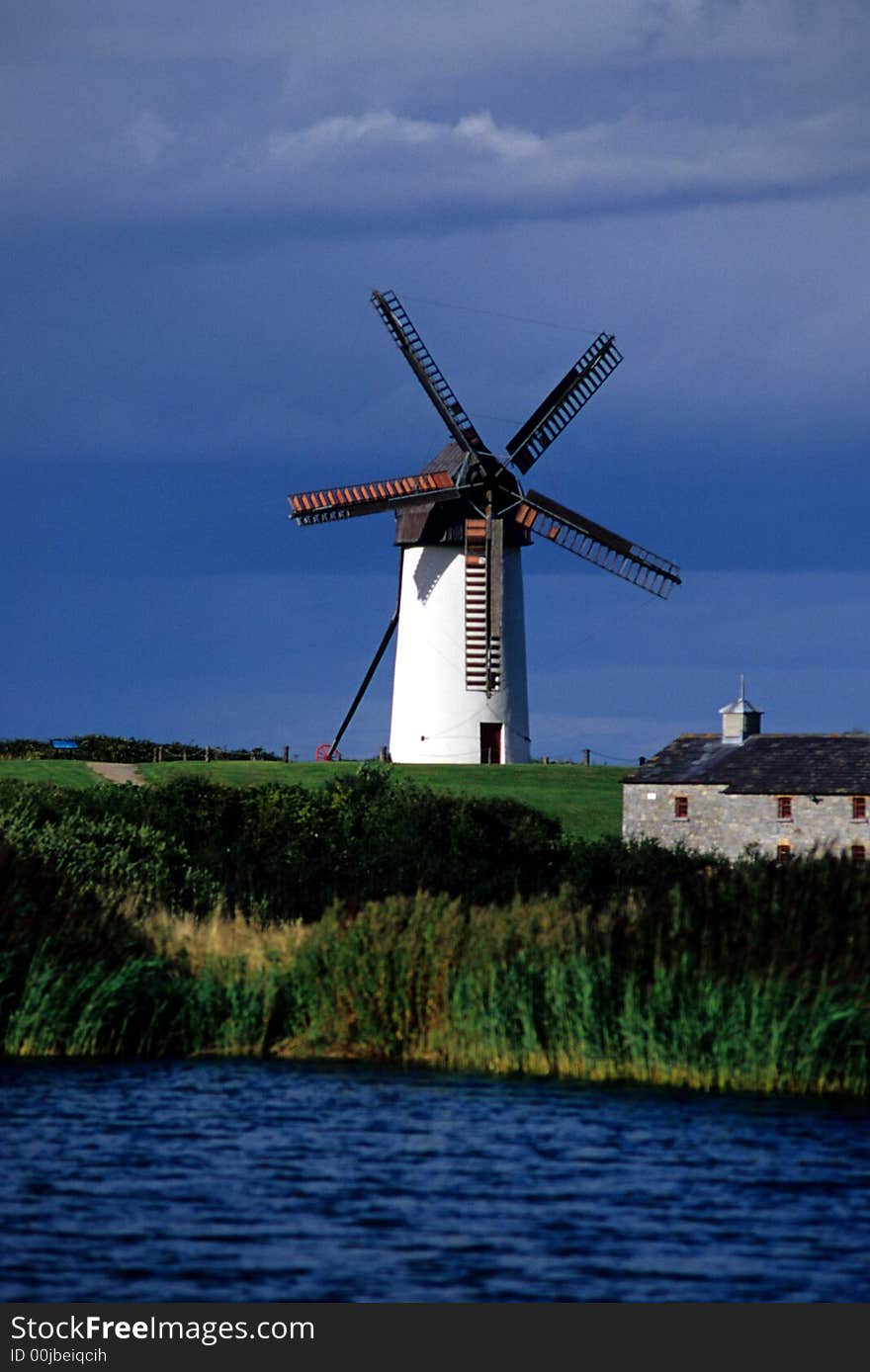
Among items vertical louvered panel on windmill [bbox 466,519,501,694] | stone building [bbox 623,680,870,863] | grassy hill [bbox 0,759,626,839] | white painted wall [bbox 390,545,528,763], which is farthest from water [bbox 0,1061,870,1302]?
white painted wall [bbox 390,545,528,763]

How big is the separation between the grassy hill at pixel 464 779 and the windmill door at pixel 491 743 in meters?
0.98

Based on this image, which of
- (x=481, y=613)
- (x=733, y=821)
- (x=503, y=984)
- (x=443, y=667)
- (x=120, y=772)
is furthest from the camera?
(x=120, y=772)

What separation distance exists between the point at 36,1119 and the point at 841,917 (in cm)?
961

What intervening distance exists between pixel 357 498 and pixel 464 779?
10217 mm

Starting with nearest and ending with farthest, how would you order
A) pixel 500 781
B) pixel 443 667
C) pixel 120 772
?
pixel 500 781, pixel 443 667, pixel 120 772

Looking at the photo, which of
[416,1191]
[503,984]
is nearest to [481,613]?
[503,984]

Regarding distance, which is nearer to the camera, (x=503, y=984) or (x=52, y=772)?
(x=503, y=984)

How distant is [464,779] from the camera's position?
60.7 meters

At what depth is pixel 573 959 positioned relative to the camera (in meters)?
21.3

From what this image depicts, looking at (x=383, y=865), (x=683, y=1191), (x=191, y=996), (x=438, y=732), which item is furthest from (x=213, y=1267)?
(x=438, y=732)

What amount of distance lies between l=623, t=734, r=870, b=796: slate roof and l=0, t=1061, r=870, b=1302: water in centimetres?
4030

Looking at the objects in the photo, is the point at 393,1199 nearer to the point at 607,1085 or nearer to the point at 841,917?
the point at 607,1085

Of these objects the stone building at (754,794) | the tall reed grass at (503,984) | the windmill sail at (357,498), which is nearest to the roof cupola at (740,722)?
the stone building at (754,794)

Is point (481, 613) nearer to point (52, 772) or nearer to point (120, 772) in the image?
point (120, 772)
